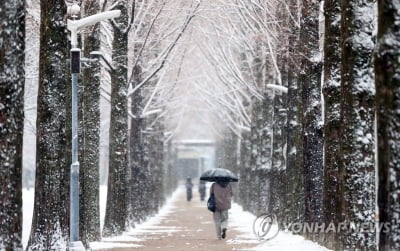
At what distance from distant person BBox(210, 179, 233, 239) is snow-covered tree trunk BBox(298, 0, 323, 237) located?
8.79 feet

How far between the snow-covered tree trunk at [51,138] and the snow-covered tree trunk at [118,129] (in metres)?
8.23

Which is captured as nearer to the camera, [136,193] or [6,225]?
[6,225]

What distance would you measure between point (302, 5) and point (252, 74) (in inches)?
571

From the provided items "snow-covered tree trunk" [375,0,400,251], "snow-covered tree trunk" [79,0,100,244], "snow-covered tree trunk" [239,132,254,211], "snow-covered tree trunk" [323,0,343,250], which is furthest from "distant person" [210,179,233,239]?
"snow-covered tree trunk" [239,132,254,211]

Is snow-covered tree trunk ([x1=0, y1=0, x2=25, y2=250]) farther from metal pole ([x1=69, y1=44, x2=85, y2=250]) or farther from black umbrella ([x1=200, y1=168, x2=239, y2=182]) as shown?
black umbrella ([x1=200, y1=168, x2=239, y2=182])

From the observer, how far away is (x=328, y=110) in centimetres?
1538

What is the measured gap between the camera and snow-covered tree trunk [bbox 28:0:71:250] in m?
14.4

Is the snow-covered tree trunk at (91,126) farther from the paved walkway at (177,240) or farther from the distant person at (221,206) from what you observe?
the distant person at (221,206)

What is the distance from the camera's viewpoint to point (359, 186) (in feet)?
42.3

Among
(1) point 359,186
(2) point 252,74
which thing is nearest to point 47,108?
(1) point 359,186

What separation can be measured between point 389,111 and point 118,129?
1433 cm

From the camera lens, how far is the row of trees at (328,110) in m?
9.31

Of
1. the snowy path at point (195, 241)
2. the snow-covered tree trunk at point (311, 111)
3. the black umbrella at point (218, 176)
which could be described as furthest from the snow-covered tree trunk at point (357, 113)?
the black umbrella at point (218, 176)

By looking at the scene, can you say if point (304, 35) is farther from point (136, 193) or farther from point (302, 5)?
point (136, 193)
